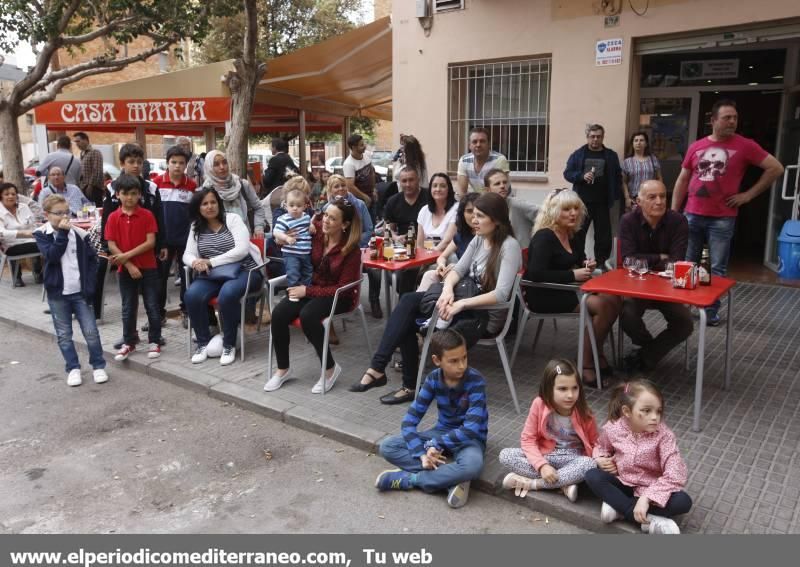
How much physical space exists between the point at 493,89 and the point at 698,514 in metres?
7.31

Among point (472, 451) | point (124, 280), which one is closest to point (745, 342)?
point (472, 451)

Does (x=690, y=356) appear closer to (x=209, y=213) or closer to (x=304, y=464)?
(x=304, y=464)

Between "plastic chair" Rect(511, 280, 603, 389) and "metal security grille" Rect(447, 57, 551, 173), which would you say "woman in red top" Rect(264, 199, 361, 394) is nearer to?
"plastic chair" Rect(511, 280, 603, 389)

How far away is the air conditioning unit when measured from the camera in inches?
364

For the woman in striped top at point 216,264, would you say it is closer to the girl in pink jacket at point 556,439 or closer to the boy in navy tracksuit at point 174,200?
the boy in navy tracksuit at point 174,200

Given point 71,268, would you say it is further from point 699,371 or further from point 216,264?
point 699,371

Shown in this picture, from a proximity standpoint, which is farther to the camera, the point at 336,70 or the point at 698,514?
the point at 336,70

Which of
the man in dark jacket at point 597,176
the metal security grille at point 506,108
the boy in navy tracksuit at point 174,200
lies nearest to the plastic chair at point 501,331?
the boy in navy tracksuit at point 174,200

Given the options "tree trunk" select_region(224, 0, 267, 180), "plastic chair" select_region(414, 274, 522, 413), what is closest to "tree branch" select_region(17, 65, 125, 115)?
"tree trunk" select_region(224, 0, 267, 180)

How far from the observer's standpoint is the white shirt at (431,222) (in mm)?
5946

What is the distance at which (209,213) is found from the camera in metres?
5.68

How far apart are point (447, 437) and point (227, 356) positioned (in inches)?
105

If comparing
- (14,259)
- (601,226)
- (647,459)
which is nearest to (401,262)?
(647,459)

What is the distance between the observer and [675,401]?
4.54 m
